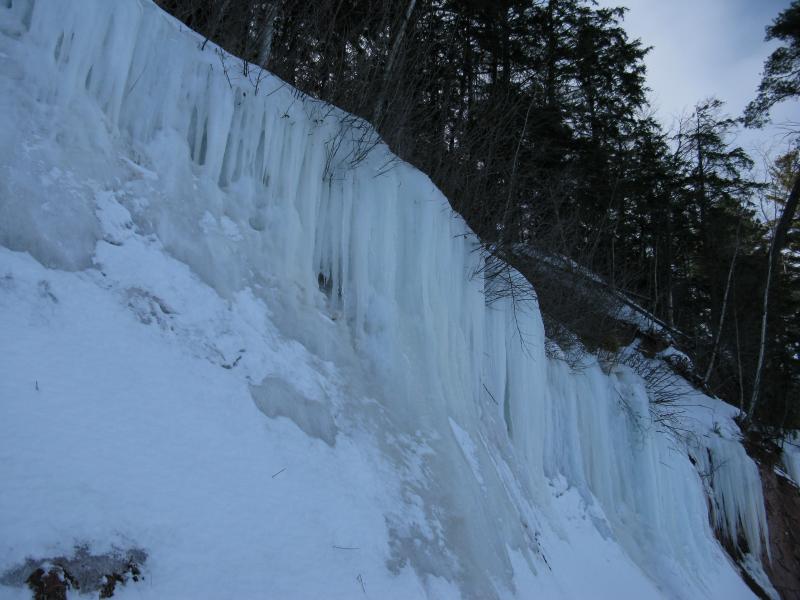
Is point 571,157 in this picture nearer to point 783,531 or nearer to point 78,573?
point 783,531

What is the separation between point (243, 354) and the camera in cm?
338

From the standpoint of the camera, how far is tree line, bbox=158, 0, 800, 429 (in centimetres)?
584

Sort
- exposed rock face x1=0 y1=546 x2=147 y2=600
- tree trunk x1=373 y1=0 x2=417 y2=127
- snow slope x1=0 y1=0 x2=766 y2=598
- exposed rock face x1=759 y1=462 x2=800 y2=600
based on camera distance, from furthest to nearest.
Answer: exposed rock face x1=759 y1=462 x2=800 y2=600, tree trunk x1=373 y1=0 x2=417 y2=127, snow slope x1=0 y1=0 x2=766 y2=598, exposed rock face x1=0 y1=546 x2=147 y2=600

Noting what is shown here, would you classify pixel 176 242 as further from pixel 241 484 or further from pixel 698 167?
pixel 698 167

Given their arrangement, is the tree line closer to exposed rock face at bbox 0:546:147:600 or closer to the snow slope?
the snow slope

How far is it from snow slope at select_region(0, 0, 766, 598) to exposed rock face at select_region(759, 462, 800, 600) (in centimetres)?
346

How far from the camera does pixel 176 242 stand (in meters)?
3.48

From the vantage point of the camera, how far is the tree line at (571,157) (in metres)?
5.84

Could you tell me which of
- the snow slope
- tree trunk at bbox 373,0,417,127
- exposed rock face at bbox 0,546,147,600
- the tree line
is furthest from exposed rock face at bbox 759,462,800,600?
exposed rock face at bbox 0,546,147,600

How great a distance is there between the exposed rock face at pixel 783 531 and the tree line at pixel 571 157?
1520 millimetres

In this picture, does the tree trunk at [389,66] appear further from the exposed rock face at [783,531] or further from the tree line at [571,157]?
the exposed rock face at [783,531]

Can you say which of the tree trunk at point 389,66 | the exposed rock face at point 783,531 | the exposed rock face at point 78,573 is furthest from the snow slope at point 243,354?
the exposed rock face at point 783,531

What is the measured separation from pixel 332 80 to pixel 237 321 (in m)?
2.99

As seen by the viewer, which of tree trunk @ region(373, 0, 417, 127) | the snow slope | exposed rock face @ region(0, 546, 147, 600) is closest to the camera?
exposed rock face @ region(0, 546, 147, 600)
